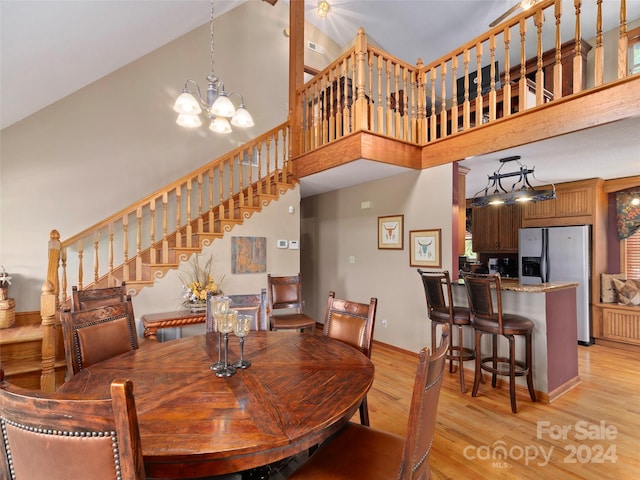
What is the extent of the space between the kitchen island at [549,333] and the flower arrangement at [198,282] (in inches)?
121

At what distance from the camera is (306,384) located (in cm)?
138

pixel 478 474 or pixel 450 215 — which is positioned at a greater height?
pixel 450 215

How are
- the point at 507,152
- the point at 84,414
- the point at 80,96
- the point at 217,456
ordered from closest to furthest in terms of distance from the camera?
the point at 84,414, the point at 217,456, the point at 507,152, the point at 80,96

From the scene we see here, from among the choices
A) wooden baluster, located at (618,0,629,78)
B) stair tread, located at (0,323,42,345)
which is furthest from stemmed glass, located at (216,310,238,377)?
wooden baluster, located at (618,0,629,78)

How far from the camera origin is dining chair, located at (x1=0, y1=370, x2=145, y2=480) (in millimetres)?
697

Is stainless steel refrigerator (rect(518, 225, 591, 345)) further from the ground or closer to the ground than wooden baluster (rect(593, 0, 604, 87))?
closer to the ground

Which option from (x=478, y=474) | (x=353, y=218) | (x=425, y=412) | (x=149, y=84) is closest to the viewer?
(x=425, y=412)

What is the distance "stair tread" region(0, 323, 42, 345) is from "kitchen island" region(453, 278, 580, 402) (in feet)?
14.0

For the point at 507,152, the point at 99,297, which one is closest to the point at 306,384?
the point at 99,297

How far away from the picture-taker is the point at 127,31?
3.57m

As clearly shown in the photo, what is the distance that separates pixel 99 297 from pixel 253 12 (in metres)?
5.47

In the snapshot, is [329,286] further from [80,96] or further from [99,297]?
[80,96]

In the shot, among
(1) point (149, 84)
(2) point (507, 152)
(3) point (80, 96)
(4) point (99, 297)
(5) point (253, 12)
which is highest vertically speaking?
(5) point (253, 12)

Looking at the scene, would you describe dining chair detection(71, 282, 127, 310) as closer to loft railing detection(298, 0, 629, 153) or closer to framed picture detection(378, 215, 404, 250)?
loft railing detection(298, 0, 629, 153)
